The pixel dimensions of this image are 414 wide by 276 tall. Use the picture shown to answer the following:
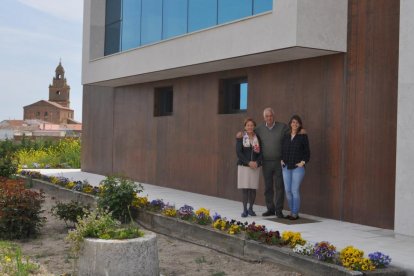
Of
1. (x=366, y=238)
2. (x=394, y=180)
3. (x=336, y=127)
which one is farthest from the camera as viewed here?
(x=336, y=127)

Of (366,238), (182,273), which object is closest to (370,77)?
(366,238)

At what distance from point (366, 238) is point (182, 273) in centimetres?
297

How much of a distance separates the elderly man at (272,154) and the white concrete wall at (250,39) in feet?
4.55

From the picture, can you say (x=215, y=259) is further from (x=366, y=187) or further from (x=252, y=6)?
(x=252, y=6)

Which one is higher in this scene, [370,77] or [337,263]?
[370,77]

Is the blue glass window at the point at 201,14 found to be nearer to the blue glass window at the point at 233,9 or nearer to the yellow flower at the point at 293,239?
the blue glass window at the point at 233,9

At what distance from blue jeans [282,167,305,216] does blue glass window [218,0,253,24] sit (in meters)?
3.60

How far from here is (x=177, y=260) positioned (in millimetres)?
7520

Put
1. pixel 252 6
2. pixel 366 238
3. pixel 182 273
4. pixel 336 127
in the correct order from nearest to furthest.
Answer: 1. pixel 182 273
2. pixel 366 238
3. pixel 336 127
4. pixel 252 6

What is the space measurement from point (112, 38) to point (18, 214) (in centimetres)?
958

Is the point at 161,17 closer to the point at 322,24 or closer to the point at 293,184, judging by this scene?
the point at 322,24

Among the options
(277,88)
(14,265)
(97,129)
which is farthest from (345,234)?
(97,129)

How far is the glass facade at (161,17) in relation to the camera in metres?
11.6

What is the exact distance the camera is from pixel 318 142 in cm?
1027
